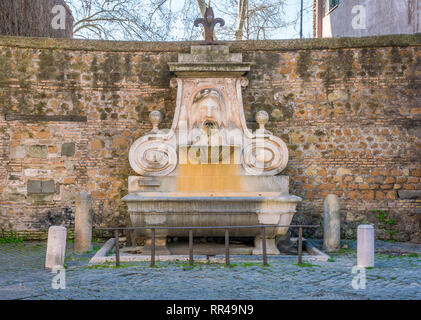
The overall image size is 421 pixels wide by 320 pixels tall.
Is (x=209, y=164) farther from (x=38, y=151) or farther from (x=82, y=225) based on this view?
(x=38, y=151)

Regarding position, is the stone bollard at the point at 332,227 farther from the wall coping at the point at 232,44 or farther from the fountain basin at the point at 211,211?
the wall coping at the point at 232,44

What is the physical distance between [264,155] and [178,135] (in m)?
1.45

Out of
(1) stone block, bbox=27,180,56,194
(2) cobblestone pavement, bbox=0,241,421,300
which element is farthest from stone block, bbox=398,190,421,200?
(1) stone block, bbox=27,180,56,194

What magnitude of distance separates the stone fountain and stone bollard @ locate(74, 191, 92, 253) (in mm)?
707

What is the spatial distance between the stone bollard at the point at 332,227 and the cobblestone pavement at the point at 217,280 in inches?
20.4

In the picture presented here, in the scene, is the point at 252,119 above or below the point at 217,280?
above

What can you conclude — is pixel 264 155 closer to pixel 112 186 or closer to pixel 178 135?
pixel 178 135

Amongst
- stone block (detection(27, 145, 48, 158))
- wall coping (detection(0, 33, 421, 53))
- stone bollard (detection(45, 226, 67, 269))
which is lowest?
stone bollard (detection(45, 226, 67, 269))

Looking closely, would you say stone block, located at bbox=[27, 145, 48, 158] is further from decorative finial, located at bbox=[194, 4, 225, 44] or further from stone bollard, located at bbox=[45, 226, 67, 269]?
decorative finial, located at bbox=[194, 4, 225, 44]

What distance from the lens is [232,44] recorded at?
31.0 feet

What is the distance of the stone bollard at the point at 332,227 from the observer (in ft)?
25.6

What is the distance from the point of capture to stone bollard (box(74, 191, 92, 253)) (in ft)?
25.3

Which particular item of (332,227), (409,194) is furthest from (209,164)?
(409,194)

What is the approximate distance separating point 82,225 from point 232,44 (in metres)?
4.31
